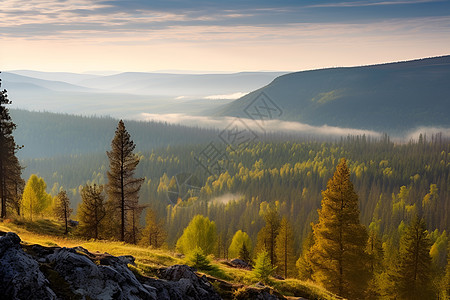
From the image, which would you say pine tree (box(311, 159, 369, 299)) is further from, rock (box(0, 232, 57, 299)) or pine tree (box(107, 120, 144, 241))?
rock (box(0, 232, 57, 299))

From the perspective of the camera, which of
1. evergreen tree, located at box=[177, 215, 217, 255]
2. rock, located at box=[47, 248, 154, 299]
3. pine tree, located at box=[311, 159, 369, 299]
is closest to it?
rock, located at box=[47, 248, 154, 299]

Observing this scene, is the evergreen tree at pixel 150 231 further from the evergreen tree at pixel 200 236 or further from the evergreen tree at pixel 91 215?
the evergreen tree at pixel 91 215

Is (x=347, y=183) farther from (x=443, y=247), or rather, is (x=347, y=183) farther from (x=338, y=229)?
(x=443, y=247)

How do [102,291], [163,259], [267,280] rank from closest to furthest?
[102,291] < [267,280] < [163,259]

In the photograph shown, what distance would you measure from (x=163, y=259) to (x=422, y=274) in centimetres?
3120

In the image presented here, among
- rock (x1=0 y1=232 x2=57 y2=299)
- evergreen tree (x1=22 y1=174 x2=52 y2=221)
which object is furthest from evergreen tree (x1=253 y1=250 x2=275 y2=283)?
evergreen tree (x1=22 y1=174 x2=52 y2=221)

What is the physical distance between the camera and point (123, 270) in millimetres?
16859

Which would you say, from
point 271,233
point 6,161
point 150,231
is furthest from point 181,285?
point 150,231

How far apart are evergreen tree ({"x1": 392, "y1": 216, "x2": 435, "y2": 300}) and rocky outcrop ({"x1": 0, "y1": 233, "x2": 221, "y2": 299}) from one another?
30.3m

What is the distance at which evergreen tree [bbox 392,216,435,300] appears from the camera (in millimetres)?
39469

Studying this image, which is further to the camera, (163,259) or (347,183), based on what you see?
(347,183)

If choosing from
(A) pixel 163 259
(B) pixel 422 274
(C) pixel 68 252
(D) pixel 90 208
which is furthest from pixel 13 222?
(B) pixel 422 274

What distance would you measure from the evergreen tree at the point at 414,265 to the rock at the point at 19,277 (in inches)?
1551

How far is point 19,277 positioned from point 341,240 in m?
26.9
